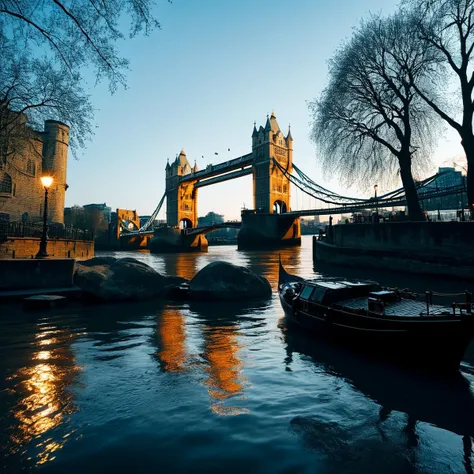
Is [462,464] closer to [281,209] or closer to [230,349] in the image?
[230,349]

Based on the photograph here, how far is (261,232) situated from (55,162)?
37.6 meters

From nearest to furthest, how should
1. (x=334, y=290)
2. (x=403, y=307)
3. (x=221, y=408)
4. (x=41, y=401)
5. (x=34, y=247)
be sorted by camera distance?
(x=221, y=408) → (x=41, y=401) → (x=403, y=307) → (x=334, y=290) → (x=34, y=247)

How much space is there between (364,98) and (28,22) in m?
21.4

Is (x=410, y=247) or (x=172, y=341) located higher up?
(x=410, y=247)

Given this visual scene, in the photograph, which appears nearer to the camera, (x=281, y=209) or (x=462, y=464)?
(x=462, y=464)

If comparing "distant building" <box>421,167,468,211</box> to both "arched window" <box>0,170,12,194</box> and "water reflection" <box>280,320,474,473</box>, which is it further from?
"arched window" <box>0,170,12,194</box>

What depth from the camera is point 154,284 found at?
12.6m

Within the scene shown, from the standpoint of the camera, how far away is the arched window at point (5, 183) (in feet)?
113

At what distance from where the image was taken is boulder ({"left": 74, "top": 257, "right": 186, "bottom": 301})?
1148 cm

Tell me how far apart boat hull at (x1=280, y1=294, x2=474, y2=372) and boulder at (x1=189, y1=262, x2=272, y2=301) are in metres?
5.87

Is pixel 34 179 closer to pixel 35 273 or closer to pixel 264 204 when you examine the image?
pixel 35 273

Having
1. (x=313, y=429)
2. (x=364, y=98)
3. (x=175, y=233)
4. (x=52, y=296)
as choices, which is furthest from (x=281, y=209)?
(x=313, y=429)

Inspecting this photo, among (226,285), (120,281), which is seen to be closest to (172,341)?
(226,285)

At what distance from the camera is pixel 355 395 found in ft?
15.1
